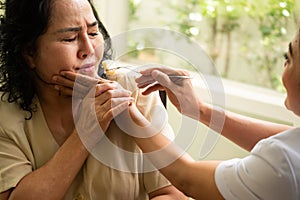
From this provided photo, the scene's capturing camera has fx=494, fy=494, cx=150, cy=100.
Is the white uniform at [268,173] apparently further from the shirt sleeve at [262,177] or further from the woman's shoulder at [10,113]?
the woman's shoulder at [10,113]

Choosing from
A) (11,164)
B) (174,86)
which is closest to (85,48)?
(174,86)

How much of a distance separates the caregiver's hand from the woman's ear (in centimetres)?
32

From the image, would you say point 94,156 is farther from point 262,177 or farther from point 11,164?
point 262,177

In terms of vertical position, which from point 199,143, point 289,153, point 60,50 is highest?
point 60,50

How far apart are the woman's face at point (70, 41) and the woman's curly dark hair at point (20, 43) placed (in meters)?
0.03

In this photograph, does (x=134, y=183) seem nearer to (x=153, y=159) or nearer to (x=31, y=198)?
(x=153, y=159)

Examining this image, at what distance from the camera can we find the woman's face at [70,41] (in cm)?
139

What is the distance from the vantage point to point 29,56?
1470mm

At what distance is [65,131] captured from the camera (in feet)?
4.84

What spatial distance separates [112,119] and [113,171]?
0.51 ft

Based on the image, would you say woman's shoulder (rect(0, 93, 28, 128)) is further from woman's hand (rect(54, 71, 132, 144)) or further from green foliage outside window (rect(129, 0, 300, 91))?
green foliage outside window (rect(129, 0, 300, 91))

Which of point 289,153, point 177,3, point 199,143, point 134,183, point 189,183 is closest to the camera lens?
point 289,153

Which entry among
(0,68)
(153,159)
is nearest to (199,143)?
(153,159)

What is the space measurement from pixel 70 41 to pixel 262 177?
67cm
